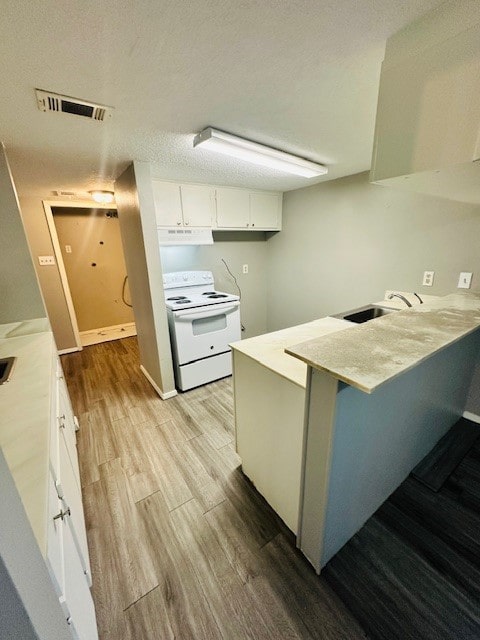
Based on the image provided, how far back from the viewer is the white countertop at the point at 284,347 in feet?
3.88

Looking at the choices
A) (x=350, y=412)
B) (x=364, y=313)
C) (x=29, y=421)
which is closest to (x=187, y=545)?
(x=29, y=421)

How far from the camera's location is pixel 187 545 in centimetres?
133

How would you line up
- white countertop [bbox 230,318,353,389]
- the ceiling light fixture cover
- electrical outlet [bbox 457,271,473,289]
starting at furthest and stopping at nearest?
the ceiling light fixture cover
electrical outlet [bbox 457,271,473,289]
white countertop [bbox 230,318,353,389]

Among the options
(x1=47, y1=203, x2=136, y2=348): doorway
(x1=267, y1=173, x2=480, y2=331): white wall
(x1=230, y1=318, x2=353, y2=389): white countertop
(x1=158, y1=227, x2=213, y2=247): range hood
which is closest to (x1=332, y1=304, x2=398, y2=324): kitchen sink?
(x1=230, y1=318, x2=353, y2=389): white countertop

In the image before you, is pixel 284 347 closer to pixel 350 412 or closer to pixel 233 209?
pixel 350 412

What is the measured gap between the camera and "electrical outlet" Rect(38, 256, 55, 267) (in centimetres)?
344

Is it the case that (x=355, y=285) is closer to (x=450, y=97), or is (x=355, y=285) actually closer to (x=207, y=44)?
(x=450, y=97)

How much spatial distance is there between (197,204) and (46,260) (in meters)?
2.32

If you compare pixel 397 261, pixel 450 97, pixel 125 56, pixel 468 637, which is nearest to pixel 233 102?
pixel 125 56

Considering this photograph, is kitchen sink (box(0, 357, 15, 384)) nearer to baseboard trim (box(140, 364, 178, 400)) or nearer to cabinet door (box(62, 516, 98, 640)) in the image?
cabinet door (box(62, 516, 98, 640))

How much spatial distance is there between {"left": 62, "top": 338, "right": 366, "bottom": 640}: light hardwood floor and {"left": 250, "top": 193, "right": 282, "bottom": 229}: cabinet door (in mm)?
2376

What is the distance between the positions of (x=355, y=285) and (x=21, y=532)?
2.94 meters

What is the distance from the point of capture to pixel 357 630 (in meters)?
1.01

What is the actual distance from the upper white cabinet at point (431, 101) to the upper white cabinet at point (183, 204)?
2.03 metres
